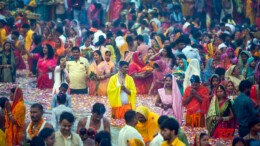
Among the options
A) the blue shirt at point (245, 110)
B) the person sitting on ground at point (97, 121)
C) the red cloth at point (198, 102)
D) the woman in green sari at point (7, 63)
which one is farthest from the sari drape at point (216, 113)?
the woman in green sari at point (7, 63)

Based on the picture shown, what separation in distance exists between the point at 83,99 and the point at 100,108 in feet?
26.0

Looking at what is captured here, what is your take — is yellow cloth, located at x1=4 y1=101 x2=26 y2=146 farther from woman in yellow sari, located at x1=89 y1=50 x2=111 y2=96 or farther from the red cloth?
woman in yellow sari, located at x1=89 y1=50 x2=111 y2=96

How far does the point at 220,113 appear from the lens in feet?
59.6

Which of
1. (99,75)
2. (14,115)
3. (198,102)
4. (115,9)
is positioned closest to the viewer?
(14,115)

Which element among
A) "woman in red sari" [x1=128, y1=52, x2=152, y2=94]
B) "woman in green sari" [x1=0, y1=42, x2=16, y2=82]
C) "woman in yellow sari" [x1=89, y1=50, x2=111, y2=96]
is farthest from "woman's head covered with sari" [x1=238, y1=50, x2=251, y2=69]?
"woman in green sari" [x1=0, y1=42, x2=16, y2=82]

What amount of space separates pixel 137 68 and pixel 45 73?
8.39ft

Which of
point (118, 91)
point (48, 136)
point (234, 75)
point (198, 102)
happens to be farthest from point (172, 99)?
point (48, 136)

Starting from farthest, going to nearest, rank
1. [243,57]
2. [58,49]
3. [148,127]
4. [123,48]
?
[123,48]
[58,49]
[243,57]
[148,127]

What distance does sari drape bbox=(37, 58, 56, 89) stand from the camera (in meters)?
24.3

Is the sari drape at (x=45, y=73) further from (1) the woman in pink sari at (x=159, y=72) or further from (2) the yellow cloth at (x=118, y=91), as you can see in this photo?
(2) the yellow cloth at (x=118, y=91)

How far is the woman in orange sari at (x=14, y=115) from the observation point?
16156 mm

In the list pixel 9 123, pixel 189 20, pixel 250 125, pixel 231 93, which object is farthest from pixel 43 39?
pixel 250 125

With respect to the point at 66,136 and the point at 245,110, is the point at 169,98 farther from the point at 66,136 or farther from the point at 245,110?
the point at 66,136

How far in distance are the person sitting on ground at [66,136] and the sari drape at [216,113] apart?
5.27 m
